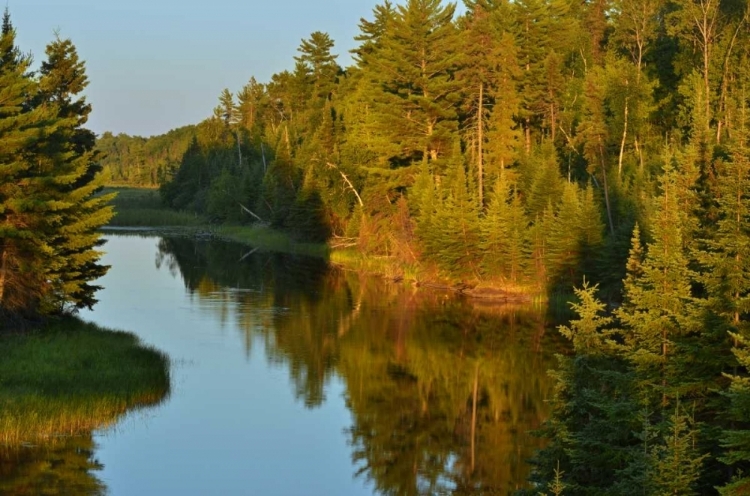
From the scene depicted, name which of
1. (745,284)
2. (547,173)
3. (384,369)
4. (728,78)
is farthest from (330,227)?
(745,284)

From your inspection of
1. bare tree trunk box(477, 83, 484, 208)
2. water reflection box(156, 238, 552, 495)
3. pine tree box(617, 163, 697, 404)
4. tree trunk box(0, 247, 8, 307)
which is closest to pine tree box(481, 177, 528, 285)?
water reflection box(156, 238, 552, 495)

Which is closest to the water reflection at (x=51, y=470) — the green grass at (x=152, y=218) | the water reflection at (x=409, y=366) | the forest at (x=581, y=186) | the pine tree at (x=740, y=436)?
the water reflection at (x=409, y=366)

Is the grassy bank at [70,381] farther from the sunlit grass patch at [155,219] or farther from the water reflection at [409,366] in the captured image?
the sunlit grass patch at [155,219]

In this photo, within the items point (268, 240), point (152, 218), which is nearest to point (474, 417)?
point (268, 240)

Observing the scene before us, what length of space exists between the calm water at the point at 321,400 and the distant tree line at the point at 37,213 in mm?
5017

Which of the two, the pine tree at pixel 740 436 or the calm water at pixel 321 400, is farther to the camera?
the calm water at pixel 321 400

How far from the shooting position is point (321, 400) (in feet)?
93.1

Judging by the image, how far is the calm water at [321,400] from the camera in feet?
69.3

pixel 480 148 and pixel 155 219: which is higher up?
pixel 480 148

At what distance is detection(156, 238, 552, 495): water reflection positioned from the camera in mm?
22266

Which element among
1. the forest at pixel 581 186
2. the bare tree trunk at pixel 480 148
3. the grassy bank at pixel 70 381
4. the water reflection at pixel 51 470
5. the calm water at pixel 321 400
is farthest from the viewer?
the bare tree trunk at pixel 480 148

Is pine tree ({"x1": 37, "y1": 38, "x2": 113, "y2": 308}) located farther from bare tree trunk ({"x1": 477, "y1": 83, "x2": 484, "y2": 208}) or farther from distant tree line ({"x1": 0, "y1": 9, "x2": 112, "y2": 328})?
bare tree trunk ({"x1": 477, "y1": 83, "x2": 484, "y2": 208})

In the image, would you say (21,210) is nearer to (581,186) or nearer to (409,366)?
(409,366)

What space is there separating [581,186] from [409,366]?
30.8 m
